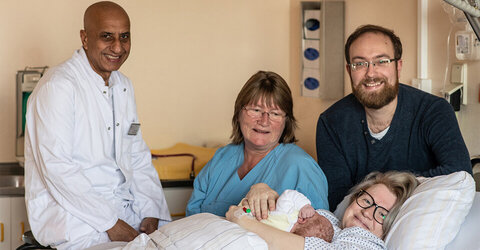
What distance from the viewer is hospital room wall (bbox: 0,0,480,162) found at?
4000 mm

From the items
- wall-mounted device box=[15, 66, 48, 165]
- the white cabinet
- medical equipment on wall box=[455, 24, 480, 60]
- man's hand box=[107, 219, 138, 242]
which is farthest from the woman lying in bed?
wall-mounted device box=[15, 66, 48, 165]

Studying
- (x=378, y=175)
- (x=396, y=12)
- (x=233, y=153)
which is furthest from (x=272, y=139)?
(x=396, y=12)

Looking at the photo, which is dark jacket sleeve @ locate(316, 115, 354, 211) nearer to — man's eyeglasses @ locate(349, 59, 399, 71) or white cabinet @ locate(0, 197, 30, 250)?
man's eyeglasses @ locate(349, 59, 399, 71)

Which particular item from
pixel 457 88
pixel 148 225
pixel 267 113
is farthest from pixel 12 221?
pixel 457 88

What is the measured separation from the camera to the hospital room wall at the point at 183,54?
400cm

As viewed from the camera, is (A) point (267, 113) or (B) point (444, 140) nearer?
(B) point (444, 140)

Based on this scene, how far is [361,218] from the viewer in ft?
7.14

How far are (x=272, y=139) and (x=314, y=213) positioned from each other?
0.55 metres

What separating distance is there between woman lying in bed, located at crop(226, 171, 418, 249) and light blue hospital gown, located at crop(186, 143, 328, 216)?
167 mm

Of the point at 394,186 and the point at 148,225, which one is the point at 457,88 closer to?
the point at 394,186

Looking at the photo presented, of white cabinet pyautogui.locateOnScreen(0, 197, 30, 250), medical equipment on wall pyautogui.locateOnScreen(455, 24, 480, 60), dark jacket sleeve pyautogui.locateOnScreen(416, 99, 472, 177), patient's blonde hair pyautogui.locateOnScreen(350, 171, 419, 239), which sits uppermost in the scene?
medical equipment on wall pyautogui.locateOnScreen(455, 24, 480, 60)

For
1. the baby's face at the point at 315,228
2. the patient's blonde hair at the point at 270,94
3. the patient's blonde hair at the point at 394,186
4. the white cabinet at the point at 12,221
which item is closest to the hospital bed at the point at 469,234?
the patient's blonde hair at the point at 394,186

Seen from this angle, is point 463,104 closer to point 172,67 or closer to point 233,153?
point 233,153

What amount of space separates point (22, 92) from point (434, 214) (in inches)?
104
